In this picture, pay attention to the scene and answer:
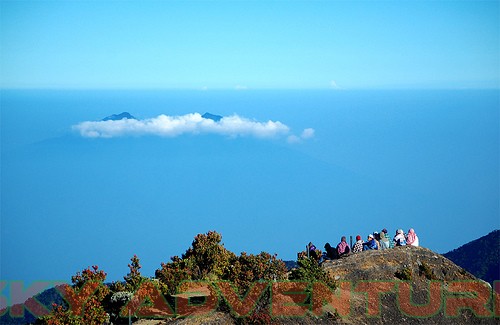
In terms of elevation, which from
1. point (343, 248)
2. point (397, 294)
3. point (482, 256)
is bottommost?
point (482, 256)

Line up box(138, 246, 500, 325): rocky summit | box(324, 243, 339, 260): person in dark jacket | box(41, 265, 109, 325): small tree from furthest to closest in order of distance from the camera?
box(324, 243, 339, 260): person in dark jacket < box(138, 246, 500, 325): rocky summit < box(41, 265, 109, 325): small tree

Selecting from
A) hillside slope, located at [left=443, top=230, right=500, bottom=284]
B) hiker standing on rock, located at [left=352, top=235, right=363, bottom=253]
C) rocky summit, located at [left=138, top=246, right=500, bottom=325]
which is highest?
hiker standing on rock, located at [left=352, top=235, right=363, bottom=253]

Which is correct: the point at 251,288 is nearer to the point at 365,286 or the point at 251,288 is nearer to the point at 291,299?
the point at 291,299

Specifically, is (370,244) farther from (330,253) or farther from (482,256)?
(482,256)

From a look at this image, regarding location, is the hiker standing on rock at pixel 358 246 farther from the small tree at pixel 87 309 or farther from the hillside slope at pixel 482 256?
the hillside slope at pixel 482 256

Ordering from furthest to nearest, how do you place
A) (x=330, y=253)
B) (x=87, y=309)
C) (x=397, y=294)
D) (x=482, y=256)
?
(x=482, y=256) < (x=330, y=253) < (x=397, y=294) < (x=87, y=309)

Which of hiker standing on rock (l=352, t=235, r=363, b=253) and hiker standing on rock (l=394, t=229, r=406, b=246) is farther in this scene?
hiker standing on rock (l=394, t=229, r=406, b=246)

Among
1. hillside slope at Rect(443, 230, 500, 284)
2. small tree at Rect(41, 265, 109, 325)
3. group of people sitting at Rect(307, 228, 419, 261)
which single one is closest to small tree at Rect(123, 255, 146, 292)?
small tree at Rect(41, 265, 109, 325)

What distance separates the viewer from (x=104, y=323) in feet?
105

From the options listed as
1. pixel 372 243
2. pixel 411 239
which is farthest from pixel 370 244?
pixel 411 239

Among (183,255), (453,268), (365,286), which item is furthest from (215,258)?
(453,268)

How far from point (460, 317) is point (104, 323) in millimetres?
21287

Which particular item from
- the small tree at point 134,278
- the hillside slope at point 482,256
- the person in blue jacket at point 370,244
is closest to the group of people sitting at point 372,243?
the person in blue jacket at point 370,244

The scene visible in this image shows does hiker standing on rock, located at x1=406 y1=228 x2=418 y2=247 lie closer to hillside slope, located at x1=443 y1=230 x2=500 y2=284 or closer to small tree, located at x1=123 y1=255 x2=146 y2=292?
small tree, located at x1=123 y1=255 x2=146 y2=292
